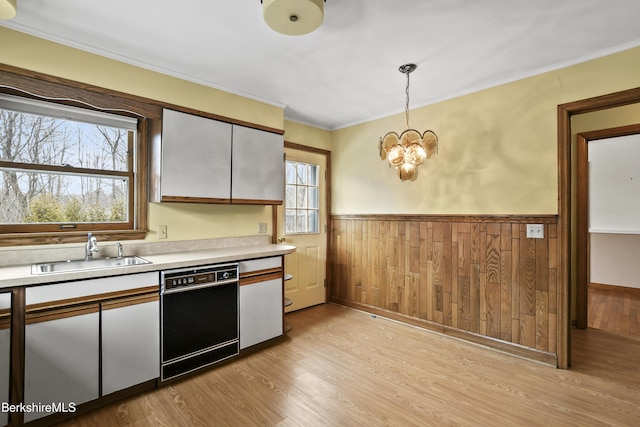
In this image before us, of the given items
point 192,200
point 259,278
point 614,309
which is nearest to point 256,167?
point 192,200

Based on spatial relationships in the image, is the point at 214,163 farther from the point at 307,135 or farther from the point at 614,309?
the point at 614,309

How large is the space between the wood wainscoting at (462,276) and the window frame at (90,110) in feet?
8.56

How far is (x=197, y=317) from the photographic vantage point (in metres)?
2.47

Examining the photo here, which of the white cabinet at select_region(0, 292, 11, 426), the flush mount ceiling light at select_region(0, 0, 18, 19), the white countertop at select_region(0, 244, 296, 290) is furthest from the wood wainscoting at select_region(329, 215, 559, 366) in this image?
the flush mount ceiling light at select_region(0, 0, 18, 19)

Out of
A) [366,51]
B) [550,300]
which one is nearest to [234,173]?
[366,51]

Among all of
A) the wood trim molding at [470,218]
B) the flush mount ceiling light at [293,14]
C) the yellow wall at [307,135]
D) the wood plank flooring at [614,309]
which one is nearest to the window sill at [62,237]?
the flush mount ceiling light at [293,14]

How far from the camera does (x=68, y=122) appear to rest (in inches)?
95.6

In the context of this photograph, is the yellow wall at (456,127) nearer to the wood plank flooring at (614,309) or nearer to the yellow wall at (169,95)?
the yellow wall at (169,95)

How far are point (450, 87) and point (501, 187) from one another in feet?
3.72

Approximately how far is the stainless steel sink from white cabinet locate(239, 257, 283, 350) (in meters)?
0.86

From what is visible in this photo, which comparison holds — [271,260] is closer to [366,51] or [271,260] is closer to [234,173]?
[234,173]

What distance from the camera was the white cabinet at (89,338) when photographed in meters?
1.82

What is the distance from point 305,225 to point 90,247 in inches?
98.3

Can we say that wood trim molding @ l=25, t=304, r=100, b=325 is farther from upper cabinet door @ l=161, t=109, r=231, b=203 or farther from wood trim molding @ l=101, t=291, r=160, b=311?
upper cabinet door @ l=161, t=109, r=231, b=203
